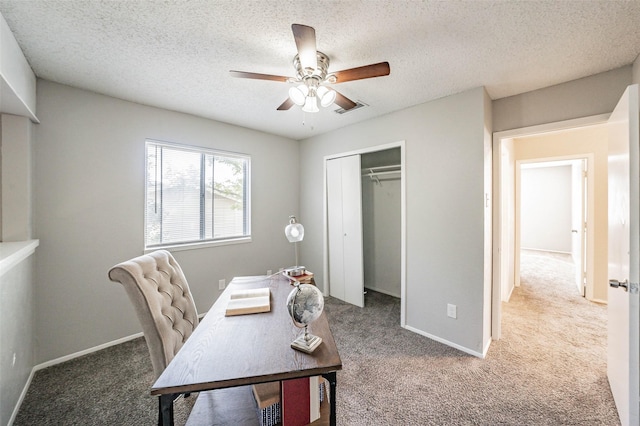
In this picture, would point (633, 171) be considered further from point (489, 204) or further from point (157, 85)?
point (157, 85)

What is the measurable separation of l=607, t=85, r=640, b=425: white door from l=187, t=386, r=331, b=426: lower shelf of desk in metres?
1.68

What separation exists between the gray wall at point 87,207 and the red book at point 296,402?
7.63 feet

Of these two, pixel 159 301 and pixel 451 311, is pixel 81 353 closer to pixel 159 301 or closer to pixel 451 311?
pixel 159 301

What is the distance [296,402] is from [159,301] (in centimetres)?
89

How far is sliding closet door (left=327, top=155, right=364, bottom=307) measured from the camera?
132 inches

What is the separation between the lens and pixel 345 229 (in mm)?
3518

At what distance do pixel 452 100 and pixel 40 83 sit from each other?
12.4ft

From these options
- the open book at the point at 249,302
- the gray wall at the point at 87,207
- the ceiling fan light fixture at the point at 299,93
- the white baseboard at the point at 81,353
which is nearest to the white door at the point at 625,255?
the ceiling fan light fixture at the point at 299,93

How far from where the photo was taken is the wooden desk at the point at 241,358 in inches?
33.6

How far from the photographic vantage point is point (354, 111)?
283 centimetres

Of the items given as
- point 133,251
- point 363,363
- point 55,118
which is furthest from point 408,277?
point 55,118

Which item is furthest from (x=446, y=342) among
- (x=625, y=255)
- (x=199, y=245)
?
(x=199, y=245)


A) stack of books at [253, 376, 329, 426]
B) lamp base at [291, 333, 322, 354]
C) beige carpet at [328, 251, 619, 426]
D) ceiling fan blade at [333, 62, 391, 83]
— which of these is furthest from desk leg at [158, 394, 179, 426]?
ceiling fan blade at [333, 62, 391, 83]

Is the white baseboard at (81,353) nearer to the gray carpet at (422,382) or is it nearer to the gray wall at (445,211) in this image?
the gray carpet at (422,382)
